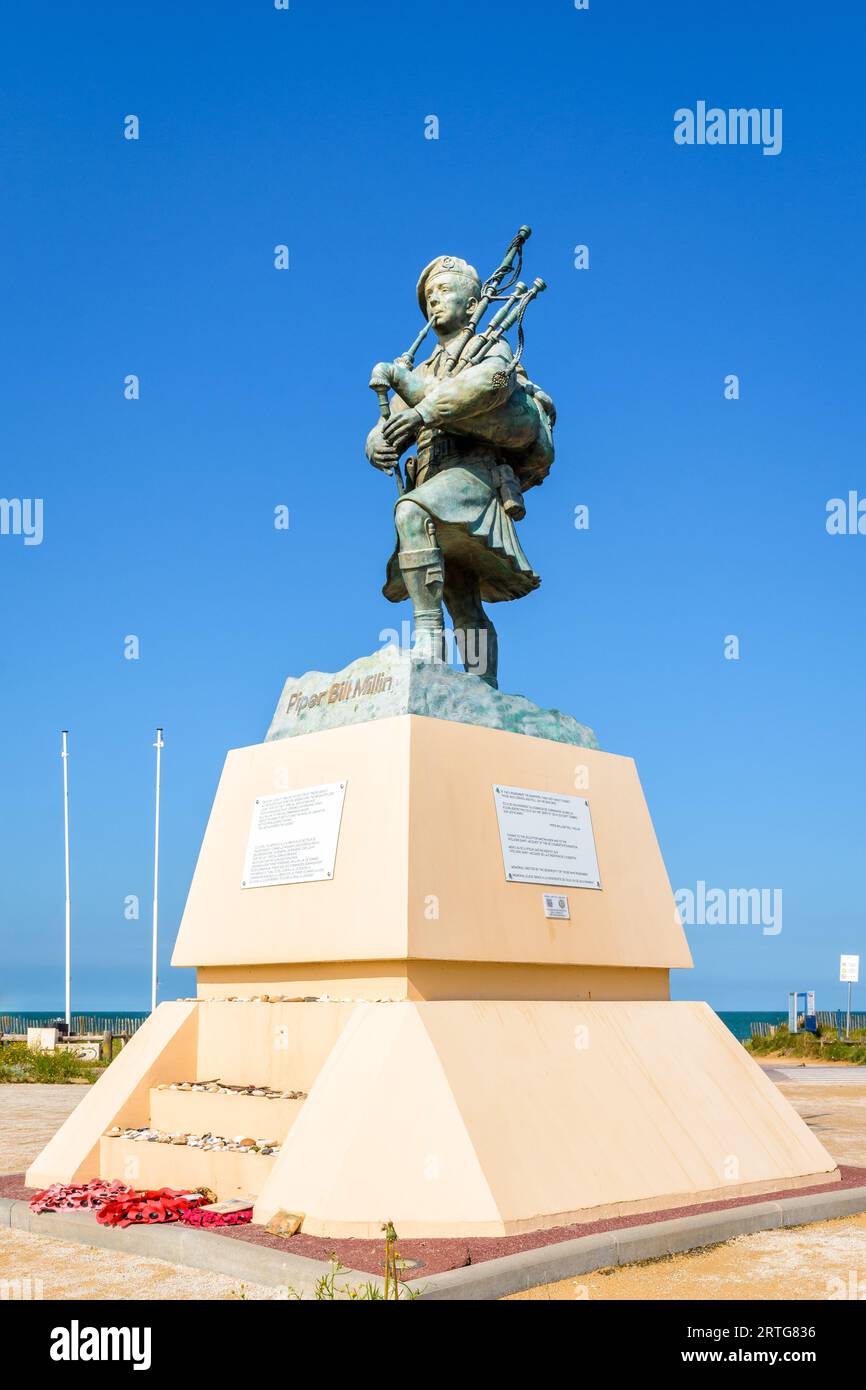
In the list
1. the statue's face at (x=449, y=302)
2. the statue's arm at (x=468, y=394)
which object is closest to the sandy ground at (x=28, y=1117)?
the statue's arm at (x=468, y=394)

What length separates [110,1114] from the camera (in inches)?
278

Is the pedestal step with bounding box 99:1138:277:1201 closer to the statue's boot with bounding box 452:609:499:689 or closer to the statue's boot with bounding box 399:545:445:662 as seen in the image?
the statue's boot with bounding box 399:545:445:662

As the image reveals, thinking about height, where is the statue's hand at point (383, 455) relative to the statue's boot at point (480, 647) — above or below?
above

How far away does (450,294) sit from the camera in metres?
8.51

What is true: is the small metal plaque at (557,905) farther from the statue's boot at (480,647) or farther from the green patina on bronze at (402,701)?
the statue's boot at (480,647)

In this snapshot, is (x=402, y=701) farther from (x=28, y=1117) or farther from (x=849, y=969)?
(x=849, y=969)

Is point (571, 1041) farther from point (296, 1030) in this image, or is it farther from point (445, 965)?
point (296, 1030)

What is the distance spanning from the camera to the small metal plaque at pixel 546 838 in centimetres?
725

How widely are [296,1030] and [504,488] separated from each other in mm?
3726

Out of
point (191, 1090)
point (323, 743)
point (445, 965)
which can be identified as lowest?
point (191, 1090)

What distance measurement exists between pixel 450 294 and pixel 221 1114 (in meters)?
5.32

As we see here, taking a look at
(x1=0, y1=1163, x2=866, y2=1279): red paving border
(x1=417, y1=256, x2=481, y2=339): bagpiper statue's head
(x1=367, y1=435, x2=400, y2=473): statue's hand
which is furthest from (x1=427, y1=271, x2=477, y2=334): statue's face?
(x1=0, y1=1163, x2=866, y2=1279): red paving border

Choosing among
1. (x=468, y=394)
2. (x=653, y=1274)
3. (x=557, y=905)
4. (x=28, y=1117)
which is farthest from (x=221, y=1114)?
(x=28, y=1117)

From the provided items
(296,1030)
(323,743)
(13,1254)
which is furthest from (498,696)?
(13,1254)
